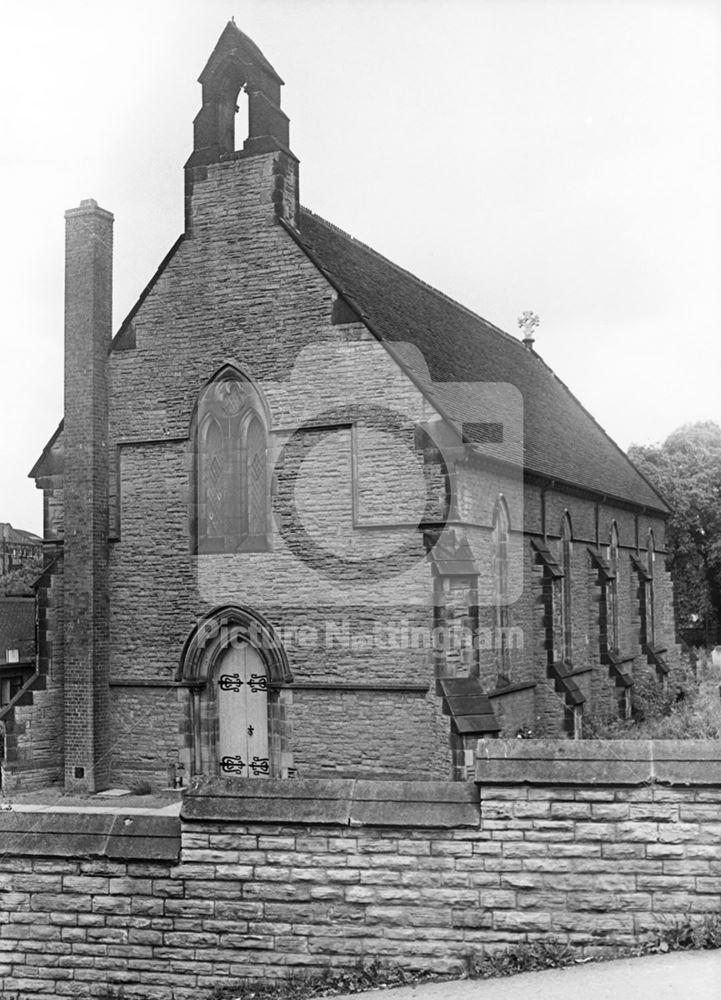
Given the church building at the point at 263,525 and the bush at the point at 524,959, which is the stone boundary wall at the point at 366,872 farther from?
the church building at the point at 263,525

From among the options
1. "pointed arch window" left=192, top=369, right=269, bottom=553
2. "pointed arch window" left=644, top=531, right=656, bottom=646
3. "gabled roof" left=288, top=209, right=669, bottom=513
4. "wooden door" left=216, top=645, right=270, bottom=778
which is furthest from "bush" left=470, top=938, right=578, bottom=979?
"pointed arch window" left=644, top=531, right=656, bottom=646

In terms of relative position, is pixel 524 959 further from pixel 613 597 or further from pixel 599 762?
pixel 613 597

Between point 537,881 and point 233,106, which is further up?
point 233,106

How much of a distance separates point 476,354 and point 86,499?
10503mm

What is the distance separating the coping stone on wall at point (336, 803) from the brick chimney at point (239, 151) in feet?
40.6

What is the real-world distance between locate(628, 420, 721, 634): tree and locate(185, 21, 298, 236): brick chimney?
38.5 meters

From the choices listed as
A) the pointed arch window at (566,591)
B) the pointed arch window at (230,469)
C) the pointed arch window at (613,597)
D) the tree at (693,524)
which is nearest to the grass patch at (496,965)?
the pointed arch window at (230,469)

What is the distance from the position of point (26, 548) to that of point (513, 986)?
70242 millimetres

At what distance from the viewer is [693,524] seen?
53.0m

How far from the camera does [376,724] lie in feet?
53.9

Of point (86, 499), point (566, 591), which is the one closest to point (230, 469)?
point (86, 499)

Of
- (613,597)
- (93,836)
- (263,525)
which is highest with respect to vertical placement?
(263,525)

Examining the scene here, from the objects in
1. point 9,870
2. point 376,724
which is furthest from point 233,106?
point 9,870

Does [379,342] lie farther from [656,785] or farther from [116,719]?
[656,785]
